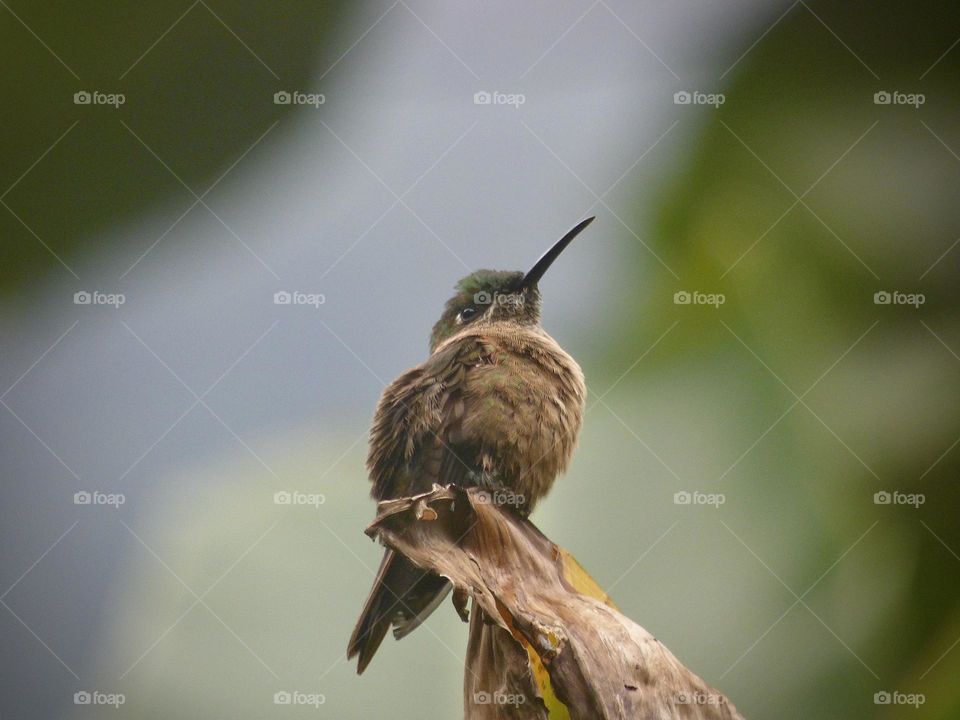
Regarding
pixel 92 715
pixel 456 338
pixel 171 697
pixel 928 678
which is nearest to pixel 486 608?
pixel 456 338

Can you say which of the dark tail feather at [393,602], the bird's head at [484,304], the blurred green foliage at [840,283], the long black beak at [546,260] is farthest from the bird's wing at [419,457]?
the blurred green foliage at [840,283]

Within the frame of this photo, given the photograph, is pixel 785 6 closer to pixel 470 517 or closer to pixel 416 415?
pixel 416 415

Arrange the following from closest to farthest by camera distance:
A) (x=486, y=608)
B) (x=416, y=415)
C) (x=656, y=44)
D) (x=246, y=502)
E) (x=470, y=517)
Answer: (x=486, y=608) → (x=470, y=517) → (x=416, y=415) → (x=246, y=502) → (x=656, y=44)

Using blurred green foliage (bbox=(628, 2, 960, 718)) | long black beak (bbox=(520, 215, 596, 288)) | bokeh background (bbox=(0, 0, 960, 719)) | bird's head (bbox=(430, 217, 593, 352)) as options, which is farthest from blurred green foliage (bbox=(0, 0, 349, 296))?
blurred green foliage (bbox=(628, 2, 960, 718))

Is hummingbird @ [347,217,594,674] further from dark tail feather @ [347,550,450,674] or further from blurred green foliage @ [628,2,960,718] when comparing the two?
blurred green foliage @ [628,2,960,718]

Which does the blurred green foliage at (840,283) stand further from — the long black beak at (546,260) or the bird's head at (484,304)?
the bird's head at (484,304)

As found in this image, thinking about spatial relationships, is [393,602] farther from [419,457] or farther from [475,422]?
[475,422]
